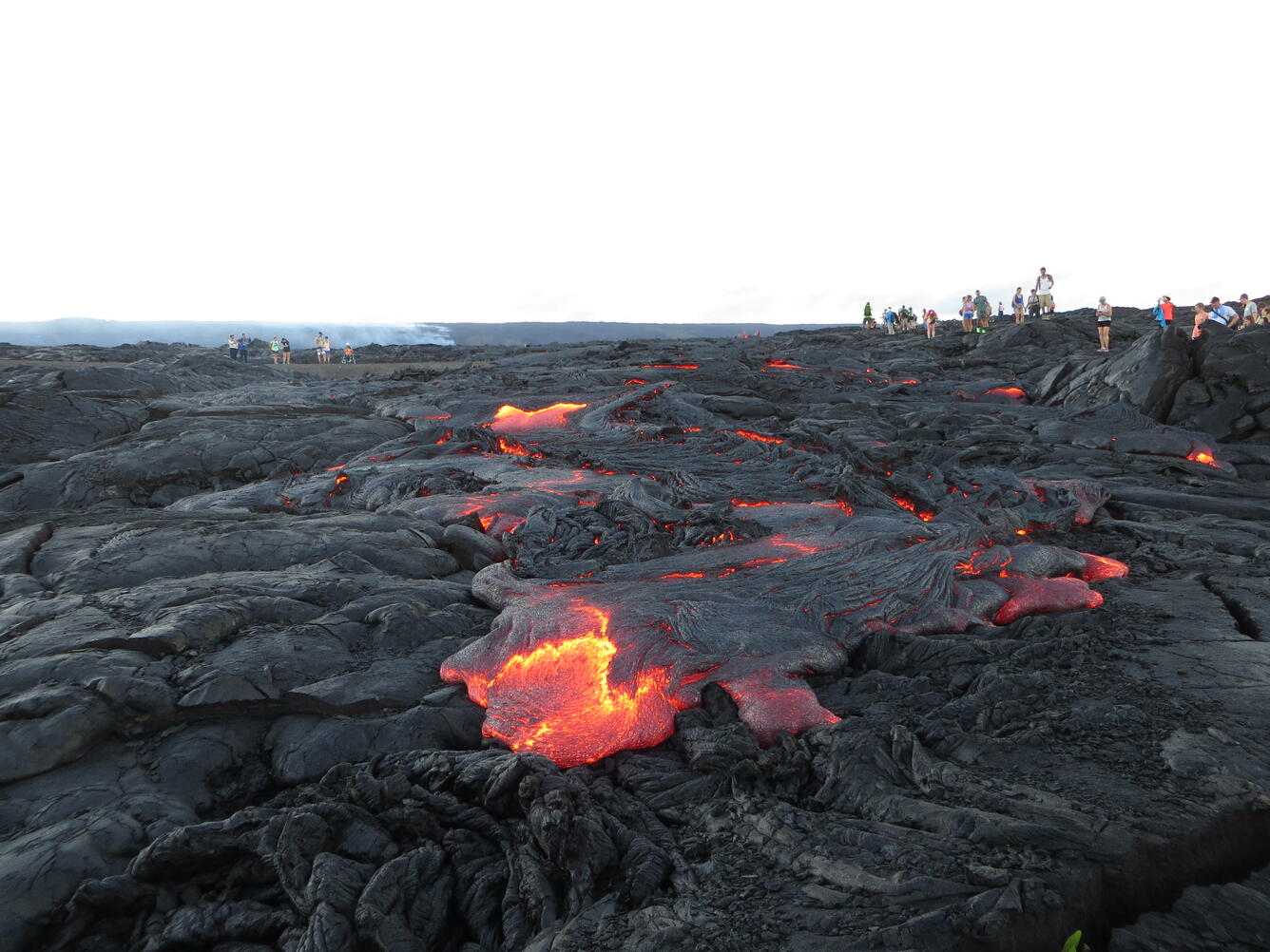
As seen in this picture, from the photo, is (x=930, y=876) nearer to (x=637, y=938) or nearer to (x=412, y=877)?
(x=637, y=938)

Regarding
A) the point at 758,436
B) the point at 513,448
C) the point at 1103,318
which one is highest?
the point at 1103,318

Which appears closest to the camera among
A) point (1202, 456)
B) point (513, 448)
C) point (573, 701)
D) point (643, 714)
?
point (643, 714)

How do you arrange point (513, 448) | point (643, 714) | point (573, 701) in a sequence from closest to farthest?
point (643, 714) → point (573, 701) → point (513, 448)

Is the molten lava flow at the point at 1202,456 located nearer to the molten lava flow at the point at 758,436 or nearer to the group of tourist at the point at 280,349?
the molten lava flow at the point at 758,436

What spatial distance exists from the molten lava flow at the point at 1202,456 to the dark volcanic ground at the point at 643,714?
7.15 ft

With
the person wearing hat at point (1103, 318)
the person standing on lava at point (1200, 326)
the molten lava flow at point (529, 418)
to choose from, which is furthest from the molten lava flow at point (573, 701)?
the person wearing hat at point (1103, 318)

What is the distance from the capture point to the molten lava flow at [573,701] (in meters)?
4.42

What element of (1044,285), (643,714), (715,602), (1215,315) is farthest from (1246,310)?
(643,714)

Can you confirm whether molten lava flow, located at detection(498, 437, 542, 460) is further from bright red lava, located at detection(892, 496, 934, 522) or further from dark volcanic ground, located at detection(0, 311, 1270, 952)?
bright red lava, located at detection(892, 496, 934, 522)

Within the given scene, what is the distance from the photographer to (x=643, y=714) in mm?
4594

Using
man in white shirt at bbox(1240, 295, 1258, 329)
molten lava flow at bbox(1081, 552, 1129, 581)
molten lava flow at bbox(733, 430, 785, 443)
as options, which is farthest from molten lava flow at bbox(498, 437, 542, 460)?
man in white shirt at bbox(1240, 295, 1258, 329)

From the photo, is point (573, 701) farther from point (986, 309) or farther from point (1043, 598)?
point (986, 309)

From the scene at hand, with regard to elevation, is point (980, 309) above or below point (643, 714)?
above

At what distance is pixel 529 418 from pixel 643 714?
9.67m
